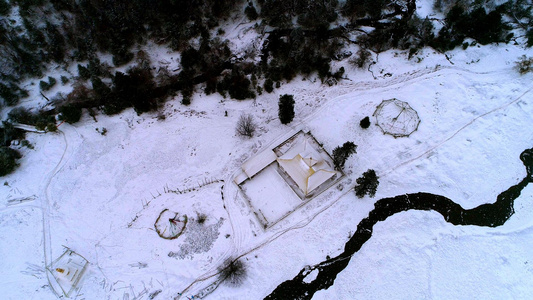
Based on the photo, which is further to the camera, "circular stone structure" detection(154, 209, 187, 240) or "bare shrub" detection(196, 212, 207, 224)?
"bare shrub" detection(196, 212, 207, 224)

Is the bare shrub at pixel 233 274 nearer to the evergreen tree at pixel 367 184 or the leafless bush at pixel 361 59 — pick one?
the evergreen tree at pixel 367 184

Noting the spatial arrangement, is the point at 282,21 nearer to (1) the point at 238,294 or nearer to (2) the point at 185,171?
(2) the point at 185,171

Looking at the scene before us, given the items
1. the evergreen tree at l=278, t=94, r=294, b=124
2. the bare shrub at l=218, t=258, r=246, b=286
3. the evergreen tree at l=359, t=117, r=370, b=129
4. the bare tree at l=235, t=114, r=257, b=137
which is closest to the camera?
the bare shrub at l=218, t=258, r=246, b=286

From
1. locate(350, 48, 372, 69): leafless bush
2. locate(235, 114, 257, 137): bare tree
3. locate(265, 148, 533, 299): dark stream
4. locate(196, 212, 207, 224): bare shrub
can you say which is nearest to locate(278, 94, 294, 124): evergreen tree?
locate(235, 114, 257, 137): bare tree

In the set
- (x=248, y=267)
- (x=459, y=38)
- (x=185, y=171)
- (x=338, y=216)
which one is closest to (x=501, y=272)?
(x=338, y=216)

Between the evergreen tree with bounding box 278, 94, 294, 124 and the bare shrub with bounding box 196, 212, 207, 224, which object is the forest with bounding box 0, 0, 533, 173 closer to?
the evergreen tree with bounding box 278, 94, 294, 124

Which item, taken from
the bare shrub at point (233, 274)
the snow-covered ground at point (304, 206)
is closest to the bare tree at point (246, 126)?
the snow-covered ground at point (304, 206)
